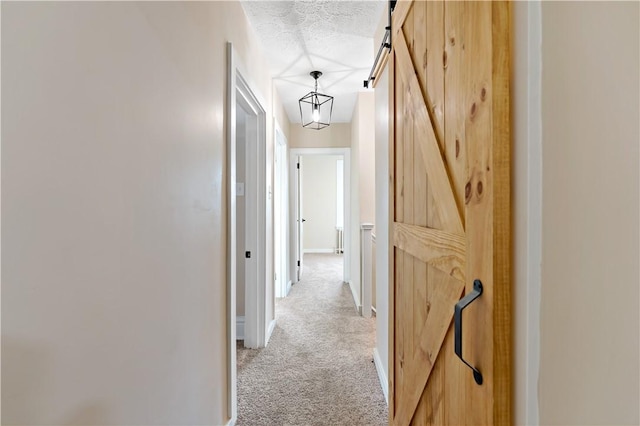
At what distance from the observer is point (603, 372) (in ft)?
1.55

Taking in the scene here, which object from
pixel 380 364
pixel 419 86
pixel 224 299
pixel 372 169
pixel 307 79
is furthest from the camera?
pixel 372 169

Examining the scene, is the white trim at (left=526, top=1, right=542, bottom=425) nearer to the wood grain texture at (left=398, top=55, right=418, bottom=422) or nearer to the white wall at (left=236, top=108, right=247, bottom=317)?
the wood grain texture at (left=398, top=55, right=418, bottom=422)

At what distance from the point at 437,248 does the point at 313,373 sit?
5.70 ft

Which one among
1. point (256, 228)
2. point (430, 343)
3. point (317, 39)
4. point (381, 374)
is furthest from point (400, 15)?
point (381, 374)

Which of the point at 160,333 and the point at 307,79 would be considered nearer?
the point at 160,333

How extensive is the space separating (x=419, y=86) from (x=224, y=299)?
134 centimetres

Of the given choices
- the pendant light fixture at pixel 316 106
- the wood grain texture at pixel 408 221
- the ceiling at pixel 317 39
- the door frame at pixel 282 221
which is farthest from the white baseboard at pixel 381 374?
the ceiling at pixel 317 39

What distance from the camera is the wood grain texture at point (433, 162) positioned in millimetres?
830

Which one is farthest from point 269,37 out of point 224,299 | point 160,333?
point 160,333

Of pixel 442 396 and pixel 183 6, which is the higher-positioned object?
pixel 183 6

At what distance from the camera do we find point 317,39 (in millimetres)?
2285

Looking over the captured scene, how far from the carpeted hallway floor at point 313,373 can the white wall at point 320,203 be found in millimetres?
4503

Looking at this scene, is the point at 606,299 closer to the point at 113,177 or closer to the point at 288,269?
the point at 113,177

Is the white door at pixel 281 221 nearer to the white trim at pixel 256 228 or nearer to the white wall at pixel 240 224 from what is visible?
the white wall at pixel 240 224
